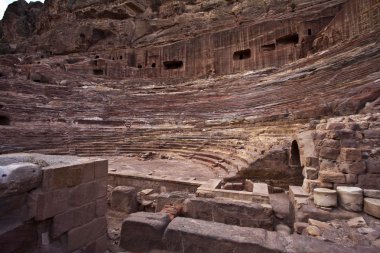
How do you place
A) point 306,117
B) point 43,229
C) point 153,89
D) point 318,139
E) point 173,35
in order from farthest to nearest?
point 173,35 → point 153,89 → point 306,117 → point 318,139 → point 43,229

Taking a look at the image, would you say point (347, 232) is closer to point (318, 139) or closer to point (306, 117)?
point (318, 139)

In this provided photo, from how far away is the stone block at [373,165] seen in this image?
3.58 m

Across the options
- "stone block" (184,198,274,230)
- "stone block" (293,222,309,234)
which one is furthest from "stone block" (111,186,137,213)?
"stone block" (293,222,309,234)

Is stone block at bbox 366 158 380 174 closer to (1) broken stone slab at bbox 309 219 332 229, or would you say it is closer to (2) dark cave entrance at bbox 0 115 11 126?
(1) broken stone slab at bbox 309 219 332 229

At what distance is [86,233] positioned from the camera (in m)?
2.62

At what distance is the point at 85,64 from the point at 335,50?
25.7 m

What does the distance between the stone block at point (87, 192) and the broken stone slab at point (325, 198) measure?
3.23 metres

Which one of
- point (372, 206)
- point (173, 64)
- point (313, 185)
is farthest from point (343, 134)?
point (173, 64)

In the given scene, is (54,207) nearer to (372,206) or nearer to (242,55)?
(372,206)

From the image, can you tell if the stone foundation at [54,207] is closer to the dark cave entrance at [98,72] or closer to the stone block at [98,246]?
the stone block at [98,246]

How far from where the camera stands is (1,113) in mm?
13523

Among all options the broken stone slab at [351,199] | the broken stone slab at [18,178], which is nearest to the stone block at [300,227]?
the broken stone slab at [351,199]

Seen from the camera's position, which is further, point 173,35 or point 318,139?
point 173,35

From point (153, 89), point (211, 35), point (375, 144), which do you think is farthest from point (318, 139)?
point (211, 35)
